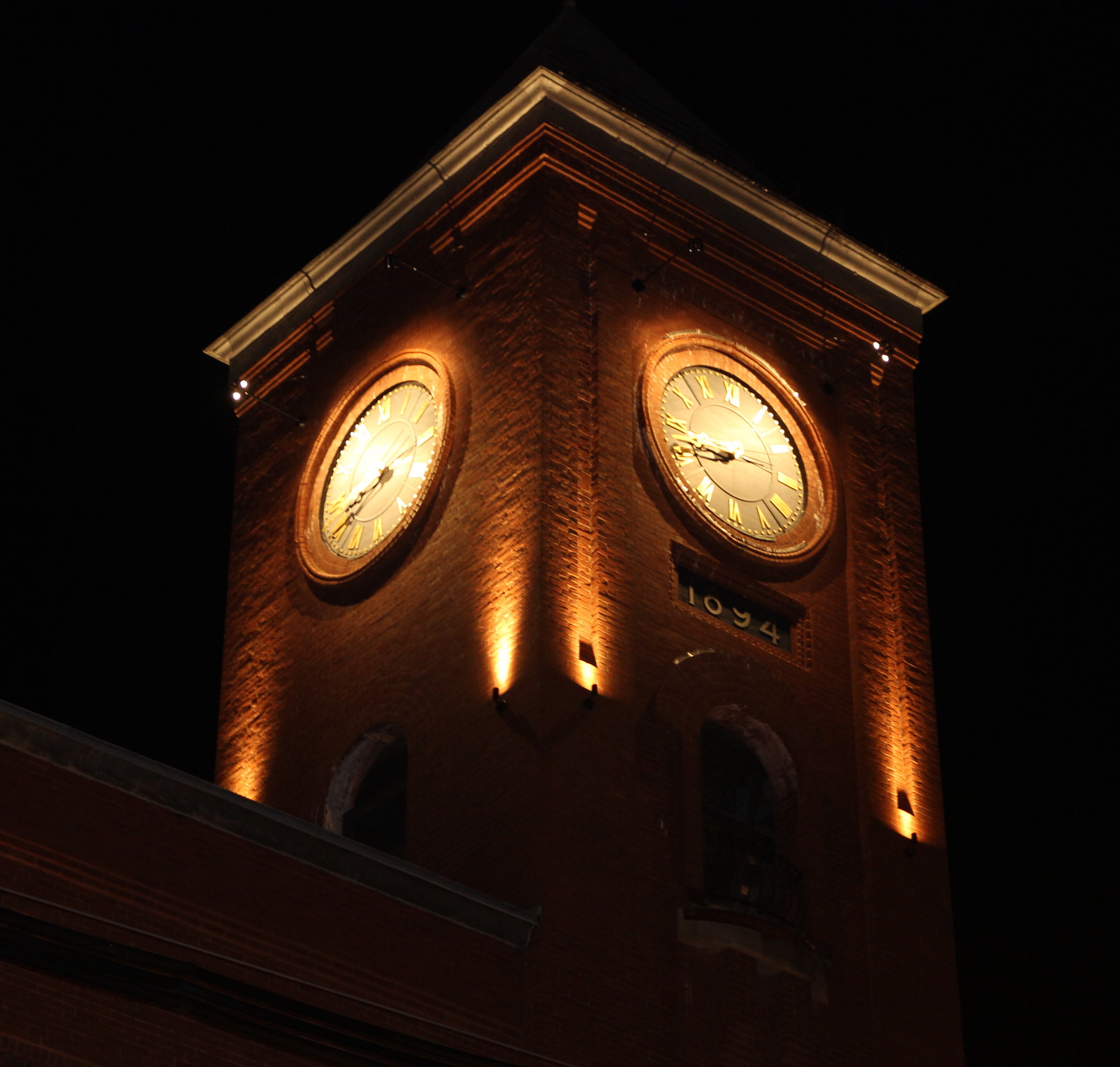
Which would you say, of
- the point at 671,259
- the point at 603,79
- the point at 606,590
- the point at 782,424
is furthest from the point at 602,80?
the point at 606,590

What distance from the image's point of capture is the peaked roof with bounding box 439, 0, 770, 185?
99.6 ft

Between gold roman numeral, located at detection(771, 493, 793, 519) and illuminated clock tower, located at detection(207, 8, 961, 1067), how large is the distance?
52mm

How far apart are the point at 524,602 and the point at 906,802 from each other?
4856 millimetres

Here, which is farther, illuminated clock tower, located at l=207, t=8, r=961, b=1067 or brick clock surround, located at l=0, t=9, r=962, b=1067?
illuminated clock tower, located at l=207, t=8, r=961, b=1067

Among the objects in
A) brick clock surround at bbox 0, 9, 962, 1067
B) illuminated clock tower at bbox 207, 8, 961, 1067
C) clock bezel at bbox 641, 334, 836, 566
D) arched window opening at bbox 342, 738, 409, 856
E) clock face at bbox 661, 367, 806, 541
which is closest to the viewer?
brick clock surround at bbox 0, 9, 962, 1067

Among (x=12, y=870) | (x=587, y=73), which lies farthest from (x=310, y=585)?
(x=12, y=870)

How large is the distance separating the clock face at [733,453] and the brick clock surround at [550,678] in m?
0.08

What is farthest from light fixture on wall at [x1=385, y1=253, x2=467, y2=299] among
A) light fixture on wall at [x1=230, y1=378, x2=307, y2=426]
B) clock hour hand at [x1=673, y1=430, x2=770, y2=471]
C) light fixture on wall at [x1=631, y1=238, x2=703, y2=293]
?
clock hour hand at [x1=673, y1=430, x2=770, y2=471]

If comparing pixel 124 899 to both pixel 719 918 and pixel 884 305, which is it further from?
pixel 884 305

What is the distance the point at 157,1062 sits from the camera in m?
20.7

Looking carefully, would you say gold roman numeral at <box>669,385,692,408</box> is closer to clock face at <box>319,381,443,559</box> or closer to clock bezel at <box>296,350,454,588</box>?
clock bezel at <box>296,350,454,588</box>

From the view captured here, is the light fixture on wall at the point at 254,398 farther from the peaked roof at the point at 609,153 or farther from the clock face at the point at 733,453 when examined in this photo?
the clock face at the point at 733,453

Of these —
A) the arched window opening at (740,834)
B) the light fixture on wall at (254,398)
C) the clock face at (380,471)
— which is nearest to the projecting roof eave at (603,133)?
the light fixture on wall at (254,398)

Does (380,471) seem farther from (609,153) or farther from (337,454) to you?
(609,153)
